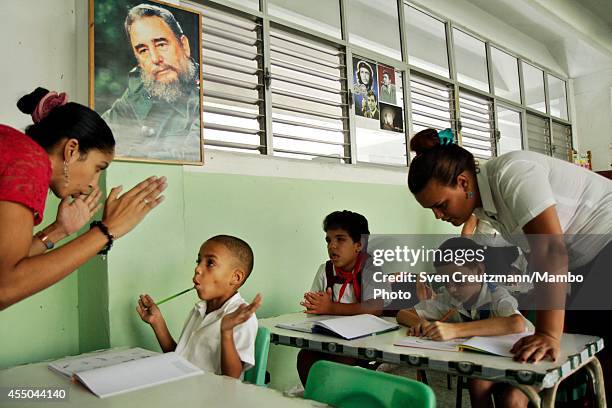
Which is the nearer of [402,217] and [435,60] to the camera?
[402,217]

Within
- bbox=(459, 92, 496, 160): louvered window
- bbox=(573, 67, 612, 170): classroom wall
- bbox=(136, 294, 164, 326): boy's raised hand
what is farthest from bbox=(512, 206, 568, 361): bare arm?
bbox=(573, 67, 612, 170): classroom wall

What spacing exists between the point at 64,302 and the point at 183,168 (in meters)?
0.78

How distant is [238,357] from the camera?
5.11 ft

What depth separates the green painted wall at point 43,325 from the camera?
1833 mm

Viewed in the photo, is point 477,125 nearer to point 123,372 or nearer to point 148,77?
point 148,77

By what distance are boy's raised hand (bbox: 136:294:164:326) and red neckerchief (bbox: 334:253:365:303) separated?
2.72 ft

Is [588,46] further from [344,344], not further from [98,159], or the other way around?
[98,159]

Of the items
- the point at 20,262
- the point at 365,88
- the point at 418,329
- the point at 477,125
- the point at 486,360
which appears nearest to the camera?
the point at 20,262

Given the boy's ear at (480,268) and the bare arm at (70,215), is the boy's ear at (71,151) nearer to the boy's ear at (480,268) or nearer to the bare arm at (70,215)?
the bare arm at (70,215)

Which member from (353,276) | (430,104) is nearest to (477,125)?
(430,104)

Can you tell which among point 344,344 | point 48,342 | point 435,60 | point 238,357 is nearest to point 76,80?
point 48,342

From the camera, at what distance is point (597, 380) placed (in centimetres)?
152

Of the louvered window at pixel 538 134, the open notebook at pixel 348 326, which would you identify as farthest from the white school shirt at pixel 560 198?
the louvered window at pixel 538 134

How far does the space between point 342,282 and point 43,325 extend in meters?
1.26
